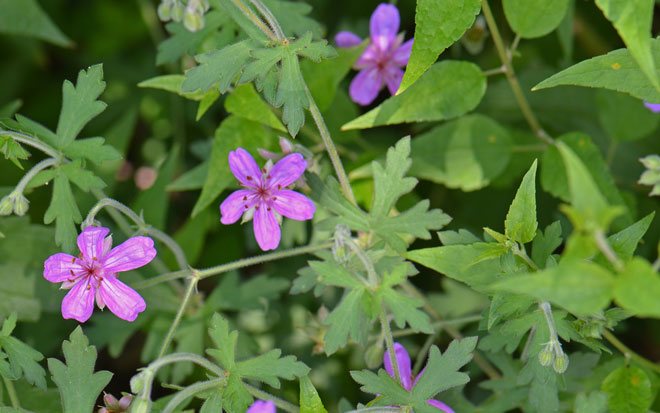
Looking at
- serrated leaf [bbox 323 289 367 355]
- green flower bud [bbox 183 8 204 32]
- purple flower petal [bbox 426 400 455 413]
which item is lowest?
purple flower petal [bbox 426 400 455 413]

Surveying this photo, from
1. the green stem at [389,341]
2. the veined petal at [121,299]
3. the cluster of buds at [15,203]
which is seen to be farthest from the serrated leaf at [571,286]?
the cluster of buds at [15,203]

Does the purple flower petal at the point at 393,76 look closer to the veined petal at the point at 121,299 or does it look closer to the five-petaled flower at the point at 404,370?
the five-petaled flower at the point at 404,370

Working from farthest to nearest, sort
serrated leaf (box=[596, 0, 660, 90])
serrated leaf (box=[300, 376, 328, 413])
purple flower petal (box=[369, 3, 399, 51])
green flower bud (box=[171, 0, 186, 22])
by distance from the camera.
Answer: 1. purple flower petal (box=[369, 3, 399, 51])
2. green flower bud (box=[171, 0, 186, 22])
3. serrated leaf (box=[300, 376, 328, 413])
4. serrated leaf (box=[596, 0, 660, 90])

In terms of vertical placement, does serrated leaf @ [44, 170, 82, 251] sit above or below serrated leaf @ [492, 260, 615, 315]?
below

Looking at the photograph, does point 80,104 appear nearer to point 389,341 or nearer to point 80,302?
point 80,302

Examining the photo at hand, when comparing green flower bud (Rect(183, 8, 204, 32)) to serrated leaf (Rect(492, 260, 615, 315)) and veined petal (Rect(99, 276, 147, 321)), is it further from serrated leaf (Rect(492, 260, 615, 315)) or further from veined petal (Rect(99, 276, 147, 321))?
serrated leaf (Rect(492, 260, 615, 315))

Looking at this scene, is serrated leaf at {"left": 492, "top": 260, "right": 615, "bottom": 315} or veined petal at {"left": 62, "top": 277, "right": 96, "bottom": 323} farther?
veined petal at {"left": 62, "top": 277, "right": 96, "bottom": 323}

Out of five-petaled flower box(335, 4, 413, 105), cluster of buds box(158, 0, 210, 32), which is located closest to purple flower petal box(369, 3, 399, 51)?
five-petaled flower box(335, 4, 413, 105)
